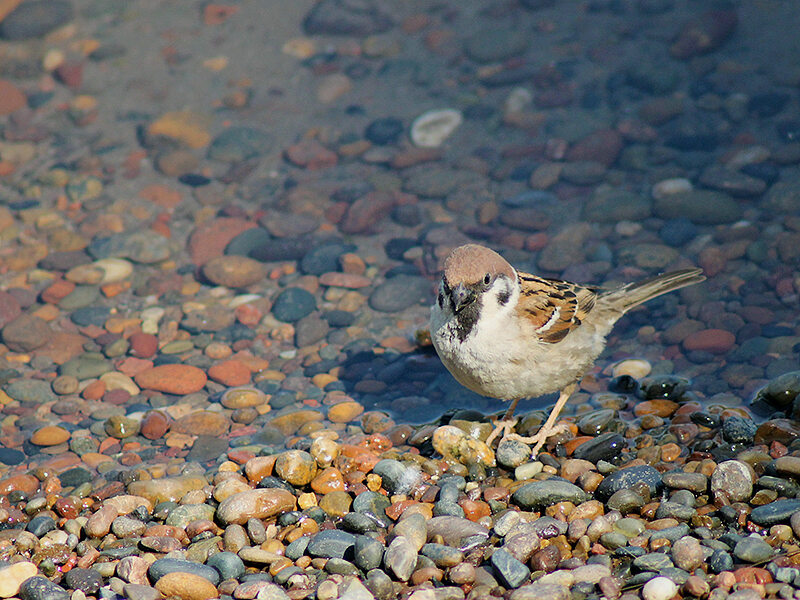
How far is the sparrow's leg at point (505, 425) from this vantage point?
14.9 ft

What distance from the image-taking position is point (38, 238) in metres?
6.87

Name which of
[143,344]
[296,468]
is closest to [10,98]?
[143,344]

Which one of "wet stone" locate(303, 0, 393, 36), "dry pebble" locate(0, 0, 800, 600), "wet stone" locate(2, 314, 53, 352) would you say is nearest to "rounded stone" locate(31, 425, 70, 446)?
"dry pebble" locate(0, 0, 800, 600)

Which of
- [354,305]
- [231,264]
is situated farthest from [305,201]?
[354,305]

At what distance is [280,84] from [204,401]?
15.8 feet

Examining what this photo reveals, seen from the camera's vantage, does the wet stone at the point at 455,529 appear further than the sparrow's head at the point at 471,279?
No

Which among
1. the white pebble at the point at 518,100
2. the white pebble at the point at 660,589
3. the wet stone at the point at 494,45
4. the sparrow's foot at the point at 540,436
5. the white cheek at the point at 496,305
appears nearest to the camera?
the white pebble at the point at 660,589

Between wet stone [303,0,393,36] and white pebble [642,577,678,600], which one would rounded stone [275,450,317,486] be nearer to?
white pebble [642,577,678,600]

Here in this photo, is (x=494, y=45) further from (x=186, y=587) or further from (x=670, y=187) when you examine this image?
(x=186, y=587)

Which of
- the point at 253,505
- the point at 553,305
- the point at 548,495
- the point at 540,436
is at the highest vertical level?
the point at 553,305

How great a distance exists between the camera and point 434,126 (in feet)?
26.2

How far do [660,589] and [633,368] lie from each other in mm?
2342

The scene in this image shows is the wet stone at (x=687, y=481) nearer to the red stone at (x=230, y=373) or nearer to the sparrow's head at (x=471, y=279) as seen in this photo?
the sparrow's head at (x=471, y=279)

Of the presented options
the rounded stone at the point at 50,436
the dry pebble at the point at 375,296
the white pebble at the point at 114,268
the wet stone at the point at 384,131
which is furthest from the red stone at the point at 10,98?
the rounded stone at the point at 50,436
